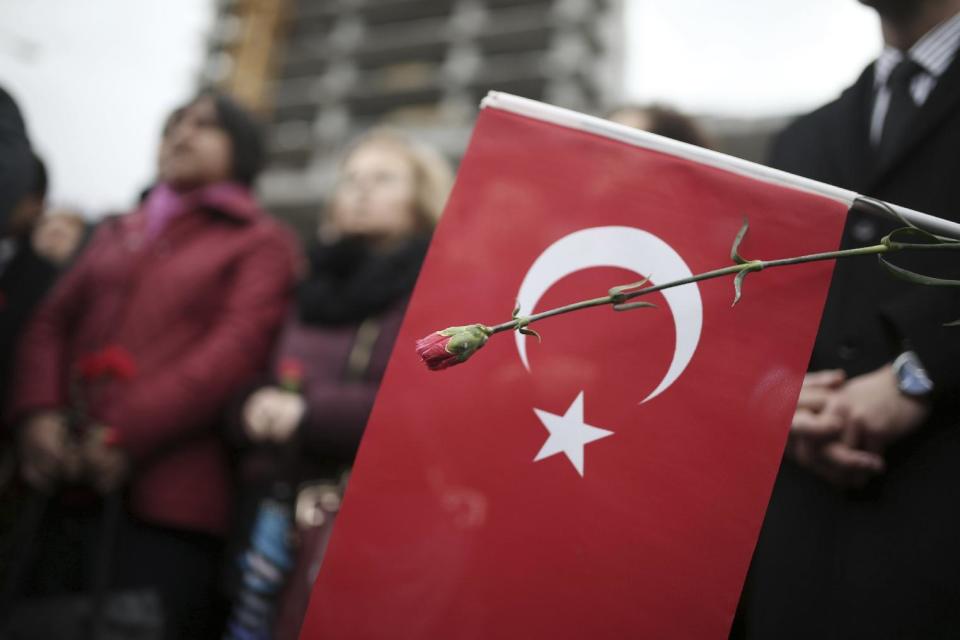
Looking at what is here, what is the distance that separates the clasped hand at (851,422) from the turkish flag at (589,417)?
27 centimetres

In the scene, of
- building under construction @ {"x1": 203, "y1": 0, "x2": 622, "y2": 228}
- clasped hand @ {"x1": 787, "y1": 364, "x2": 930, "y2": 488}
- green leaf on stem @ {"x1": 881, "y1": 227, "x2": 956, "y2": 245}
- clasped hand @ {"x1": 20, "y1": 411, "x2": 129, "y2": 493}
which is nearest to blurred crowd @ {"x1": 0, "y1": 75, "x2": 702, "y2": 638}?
→ clasped hand @ {"x1": 20, "y1": 411, "x2": 129, "y2": 493}

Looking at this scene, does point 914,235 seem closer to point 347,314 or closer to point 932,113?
point 932,113

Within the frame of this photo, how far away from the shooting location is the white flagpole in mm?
915

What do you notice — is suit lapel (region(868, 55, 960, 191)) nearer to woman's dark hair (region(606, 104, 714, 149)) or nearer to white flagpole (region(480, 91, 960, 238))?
white flagpole (region(480, 91, 960, 238))

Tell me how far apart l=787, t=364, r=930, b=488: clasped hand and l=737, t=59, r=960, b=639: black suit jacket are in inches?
1.6

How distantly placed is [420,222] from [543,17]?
3565 centimetres

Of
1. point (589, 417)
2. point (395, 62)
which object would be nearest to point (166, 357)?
point (589, 417)

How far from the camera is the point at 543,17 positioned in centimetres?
3462

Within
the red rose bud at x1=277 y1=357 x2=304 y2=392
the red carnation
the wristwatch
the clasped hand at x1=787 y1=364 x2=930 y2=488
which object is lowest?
the red carnation

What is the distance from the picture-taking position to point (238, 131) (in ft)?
7.58

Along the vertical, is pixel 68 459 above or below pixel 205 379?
below

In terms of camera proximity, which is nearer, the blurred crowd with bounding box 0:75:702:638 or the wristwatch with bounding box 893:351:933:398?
the wristwatch with bounding box 893:351:933:398

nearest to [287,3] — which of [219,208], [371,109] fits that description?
[371,109]

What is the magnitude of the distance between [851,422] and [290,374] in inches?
52.0
